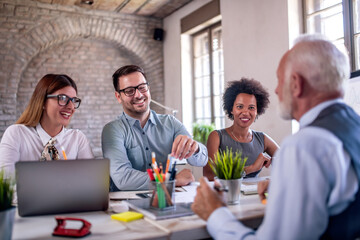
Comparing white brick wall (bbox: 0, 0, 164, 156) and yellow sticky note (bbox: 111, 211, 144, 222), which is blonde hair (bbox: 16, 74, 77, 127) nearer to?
yellow sticky note (bbox: 111, 211, 144, 222)

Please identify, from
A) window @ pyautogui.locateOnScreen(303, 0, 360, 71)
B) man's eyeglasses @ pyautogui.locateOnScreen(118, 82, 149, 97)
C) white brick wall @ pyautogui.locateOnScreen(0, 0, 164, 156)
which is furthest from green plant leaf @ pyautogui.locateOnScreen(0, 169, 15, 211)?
white brick wall @ pyautogui.locateOnScreen(0, 0, 164, 156)

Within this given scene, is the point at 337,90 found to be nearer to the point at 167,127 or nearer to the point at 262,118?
the point at 167,127

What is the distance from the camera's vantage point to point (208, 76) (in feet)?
18.5

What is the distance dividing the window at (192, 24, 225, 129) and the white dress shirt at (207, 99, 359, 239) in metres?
4.30

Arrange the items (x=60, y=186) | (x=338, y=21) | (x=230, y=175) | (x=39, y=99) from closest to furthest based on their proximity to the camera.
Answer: (x=60, y=186), (x=230, y=175), (x=39, y=99), (x=338, y=21)

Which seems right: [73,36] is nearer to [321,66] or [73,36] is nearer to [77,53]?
[77,53]

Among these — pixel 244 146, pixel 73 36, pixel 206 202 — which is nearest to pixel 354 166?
pixel 206 202

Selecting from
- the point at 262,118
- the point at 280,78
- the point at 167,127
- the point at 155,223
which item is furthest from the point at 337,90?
the point at 262,118

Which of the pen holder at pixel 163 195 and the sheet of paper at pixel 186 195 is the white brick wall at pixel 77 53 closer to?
the sheet of paper at pixel 186 195

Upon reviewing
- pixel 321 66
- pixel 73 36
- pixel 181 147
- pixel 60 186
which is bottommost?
pixel 60 186

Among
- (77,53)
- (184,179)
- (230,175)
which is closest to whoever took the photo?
(230,175)

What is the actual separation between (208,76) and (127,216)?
181 inches

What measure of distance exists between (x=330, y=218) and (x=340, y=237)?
0.05m

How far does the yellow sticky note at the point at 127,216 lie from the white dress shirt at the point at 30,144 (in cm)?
84
